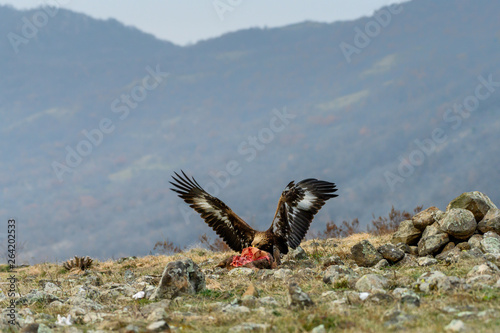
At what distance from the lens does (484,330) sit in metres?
4.80

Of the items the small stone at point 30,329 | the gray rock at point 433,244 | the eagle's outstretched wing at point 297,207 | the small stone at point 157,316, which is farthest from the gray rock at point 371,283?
the gray rock at point 433,244

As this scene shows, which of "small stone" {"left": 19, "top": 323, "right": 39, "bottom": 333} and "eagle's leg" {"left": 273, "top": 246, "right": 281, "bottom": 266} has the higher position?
"small stone" {"left": 19, "top": 323, "right": 39, "bottom": 333}

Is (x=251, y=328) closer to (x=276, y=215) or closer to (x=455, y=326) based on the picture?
(x=455, y=326)

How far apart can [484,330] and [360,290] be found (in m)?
2.38

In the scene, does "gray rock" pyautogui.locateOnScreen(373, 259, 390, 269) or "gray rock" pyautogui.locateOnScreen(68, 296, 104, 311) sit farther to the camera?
"gray rock" pyautogui.locateOnScreen(373, 259, 390, 269)

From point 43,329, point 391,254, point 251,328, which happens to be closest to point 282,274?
point 391,254

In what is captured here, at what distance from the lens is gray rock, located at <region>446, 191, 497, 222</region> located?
1156cm

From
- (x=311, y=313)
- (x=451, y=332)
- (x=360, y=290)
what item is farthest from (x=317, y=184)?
(x=451, y=332)

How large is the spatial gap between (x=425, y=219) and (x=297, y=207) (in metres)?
3.03

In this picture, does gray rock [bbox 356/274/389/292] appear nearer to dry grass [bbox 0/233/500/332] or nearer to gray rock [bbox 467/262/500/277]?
dry grass [bbox 0/233/500/332]

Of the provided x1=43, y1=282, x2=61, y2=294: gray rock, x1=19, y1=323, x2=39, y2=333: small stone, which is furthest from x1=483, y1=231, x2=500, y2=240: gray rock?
x1=19, y1=323, x2=39, y2=333: small stone

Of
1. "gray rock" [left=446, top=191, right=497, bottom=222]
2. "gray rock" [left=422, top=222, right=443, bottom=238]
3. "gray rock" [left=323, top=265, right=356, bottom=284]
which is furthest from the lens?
"gray rock" [left=446, top=191, right=497, bottom=222]

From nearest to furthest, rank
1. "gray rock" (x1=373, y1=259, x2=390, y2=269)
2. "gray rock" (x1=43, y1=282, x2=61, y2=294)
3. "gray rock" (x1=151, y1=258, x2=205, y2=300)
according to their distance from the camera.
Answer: "gray rock" (x1=151, y1=258, x2=205, y2=300)
"gray rock" (x1=43, y1=282, x2=61, y2=294)
"gray rock" (x1=373, y1=259, x2=390, y2=269)

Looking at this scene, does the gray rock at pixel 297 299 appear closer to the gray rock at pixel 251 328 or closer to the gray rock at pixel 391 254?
the gray rock at pixel 251 328
